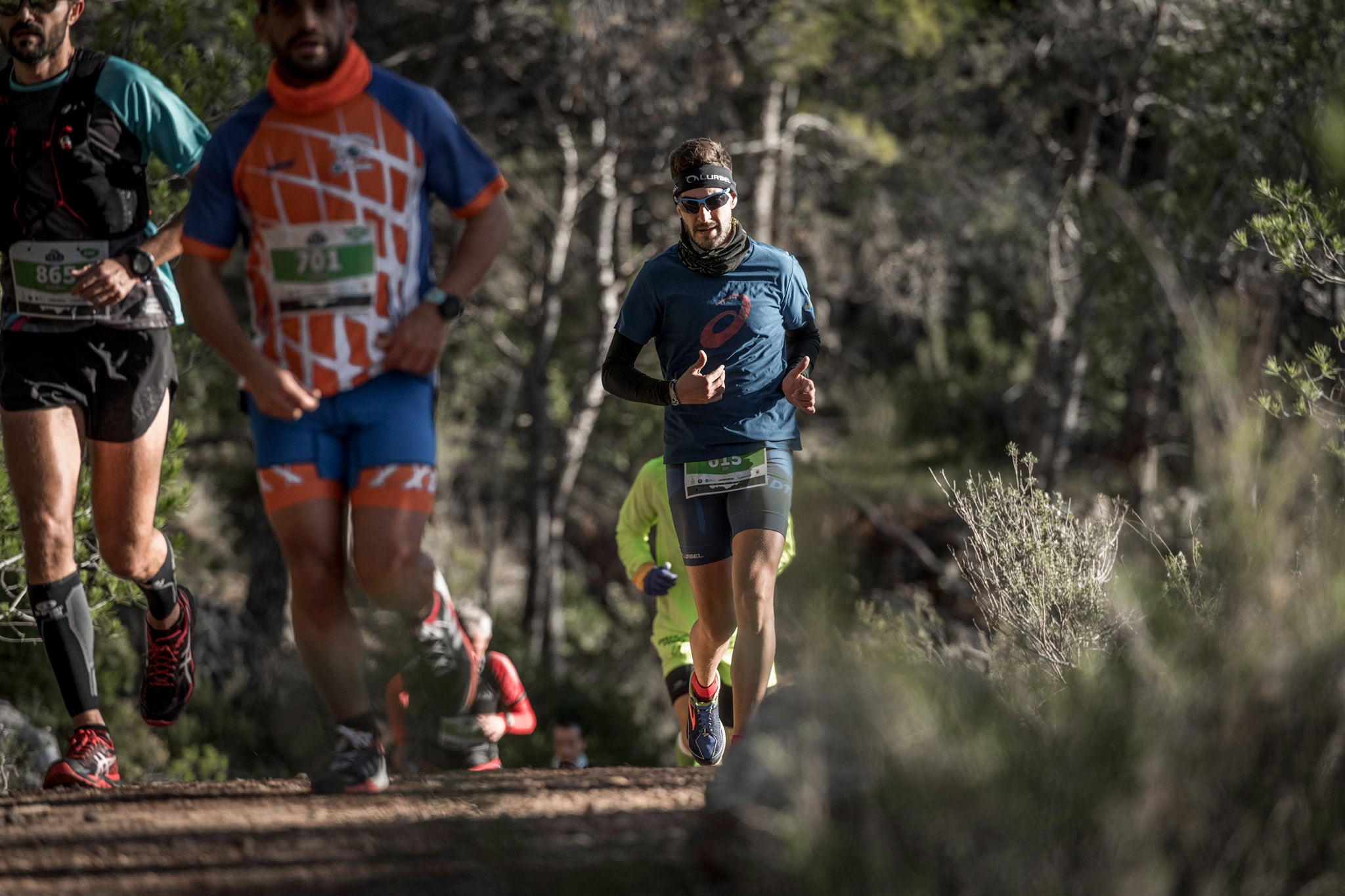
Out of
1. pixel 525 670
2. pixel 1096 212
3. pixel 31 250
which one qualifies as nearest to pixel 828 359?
pixel 1096 212

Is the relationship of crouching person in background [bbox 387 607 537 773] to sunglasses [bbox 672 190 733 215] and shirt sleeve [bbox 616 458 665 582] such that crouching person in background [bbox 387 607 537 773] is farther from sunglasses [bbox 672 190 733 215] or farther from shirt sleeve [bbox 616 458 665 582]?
sunglasses [bbox 672 190 733 215]

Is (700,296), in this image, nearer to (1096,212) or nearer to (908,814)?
(908,814)

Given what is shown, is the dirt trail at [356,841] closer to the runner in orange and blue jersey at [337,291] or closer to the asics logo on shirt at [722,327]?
the runner in orange and blue jersey at [337,291]

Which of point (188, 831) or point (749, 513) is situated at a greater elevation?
point (749, 513)

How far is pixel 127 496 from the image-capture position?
402 centimetres

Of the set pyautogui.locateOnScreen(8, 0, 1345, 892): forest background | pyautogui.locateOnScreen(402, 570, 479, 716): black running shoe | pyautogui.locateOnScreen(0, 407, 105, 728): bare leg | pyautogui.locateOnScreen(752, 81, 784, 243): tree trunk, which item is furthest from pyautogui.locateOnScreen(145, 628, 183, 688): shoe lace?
pyautogui.locateOnScreen(752, 81, 784, 243): tree trunk

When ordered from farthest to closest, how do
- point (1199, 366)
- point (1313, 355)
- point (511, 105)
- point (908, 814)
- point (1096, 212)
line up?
point (511, 105) → point (1096, 212) → point (1313, 355) → point (1199, 366) → point (908, 814)

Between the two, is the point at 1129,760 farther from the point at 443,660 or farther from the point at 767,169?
the point at 767,169

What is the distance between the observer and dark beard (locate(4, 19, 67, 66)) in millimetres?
3852

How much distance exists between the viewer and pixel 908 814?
96.0 inches

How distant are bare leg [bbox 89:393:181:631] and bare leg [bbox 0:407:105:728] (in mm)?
84

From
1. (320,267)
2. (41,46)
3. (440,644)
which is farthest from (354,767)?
(41,46)

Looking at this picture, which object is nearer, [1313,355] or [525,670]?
[1313,355]

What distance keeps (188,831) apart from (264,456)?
0.97 metres
